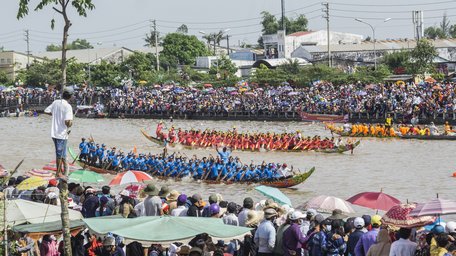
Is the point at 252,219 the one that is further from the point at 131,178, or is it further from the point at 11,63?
the point at 11,63

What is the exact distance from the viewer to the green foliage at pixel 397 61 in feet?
181

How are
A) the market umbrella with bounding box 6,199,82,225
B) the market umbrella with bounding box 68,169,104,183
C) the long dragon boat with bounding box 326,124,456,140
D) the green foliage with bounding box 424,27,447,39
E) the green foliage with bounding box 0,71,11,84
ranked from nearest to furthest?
1. the market umbrella with bounding box 6,199,82,225
2. the market umbrella with bounding box 68,169,104,183
3. the long dragon boat with bounding box 326,124,456,140
4. the green foliage with bounding box 0,71,11,84
5. the green foliage with bounding box 424,27,447,39

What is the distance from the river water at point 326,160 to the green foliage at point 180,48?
1128 inches

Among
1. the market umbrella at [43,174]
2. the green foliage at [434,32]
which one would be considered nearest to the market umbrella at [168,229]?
the market umbrella at [43,174]

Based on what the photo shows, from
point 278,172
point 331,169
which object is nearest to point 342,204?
point 278,172

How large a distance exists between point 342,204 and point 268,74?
4322 cm

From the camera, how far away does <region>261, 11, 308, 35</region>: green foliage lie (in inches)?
3595

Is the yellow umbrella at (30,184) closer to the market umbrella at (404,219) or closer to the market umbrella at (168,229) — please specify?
the market umbrella at (168,229)

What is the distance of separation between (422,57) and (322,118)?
1242 centimetres

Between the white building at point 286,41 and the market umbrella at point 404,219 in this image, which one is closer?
the market umbrella at point 404,219

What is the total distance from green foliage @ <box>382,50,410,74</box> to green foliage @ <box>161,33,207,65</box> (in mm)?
23333

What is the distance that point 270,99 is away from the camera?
47688 mm

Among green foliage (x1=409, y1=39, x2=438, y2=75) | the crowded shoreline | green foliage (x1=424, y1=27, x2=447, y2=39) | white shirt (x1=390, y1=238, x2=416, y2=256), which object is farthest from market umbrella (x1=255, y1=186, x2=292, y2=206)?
green foliage (x1=424, y1=27, x2=447, y2=39)

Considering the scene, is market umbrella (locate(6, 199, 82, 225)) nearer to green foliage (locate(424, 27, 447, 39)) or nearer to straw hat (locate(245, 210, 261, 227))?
straw hat (locate(245, 210, 261, 227))
